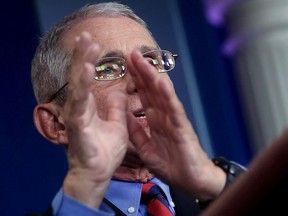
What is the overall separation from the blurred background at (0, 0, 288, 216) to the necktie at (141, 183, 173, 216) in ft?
1.58

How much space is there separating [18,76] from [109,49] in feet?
1.53

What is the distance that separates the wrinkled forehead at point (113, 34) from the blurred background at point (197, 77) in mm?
366

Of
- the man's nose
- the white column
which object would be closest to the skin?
the man's nose

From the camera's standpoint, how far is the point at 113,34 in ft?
3.87

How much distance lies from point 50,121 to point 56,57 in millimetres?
140

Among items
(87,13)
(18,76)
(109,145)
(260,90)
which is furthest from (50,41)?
(260,90)

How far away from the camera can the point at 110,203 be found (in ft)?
3.32

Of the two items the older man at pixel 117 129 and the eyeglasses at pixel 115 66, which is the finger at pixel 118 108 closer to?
the older man at pixel 117 129

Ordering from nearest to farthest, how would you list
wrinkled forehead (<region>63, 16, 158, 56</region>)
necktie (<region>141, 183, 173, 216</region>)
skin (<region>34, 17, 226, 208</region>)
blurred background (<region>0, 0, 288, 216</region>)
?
1. skin (<region>34, 17, 226, 208</region>)
2. necktie (<region>141, 183, 173, 216</region>)
3. wrinkled forehead (<region>63, 16, 158, 56</region>)
4. blurred background (<region>0, 0, 288, 216</region>)

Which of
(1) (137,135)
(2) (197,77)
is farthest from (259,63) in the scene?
(1) (137,135)

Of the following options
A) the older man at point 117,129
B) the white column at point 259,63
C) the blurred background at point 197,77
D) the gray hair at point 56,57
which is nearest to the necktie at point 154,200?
the older man at point 117,129

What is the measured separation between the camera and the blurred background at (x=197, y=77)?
4.88 ft

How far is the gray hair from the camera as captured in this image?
3.86ft

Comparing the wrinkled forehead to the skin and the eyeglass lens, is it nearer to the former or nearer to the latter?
the eyeglass lens
